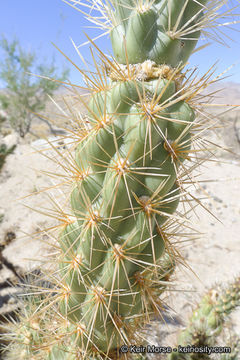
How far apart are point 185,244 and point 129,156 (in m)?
4.10

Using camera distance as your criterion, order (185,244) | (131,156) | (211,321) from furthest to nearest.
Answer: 1. (185,244)
2. (211,321)
3. (131,156)

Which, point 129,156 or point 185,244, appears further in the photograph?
point 185,244

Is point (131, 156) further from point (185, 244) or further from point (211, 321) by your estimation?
point (185, 244)

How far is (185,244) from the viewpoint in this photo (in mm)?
4664

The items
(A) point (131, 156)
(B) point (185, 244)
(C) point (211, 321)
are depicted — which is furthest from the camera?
(B) point (185, 244)

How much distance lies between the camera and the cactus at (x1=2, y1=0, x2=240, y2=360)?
90 cm

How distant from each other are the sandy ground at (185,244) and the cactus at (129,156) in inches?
63.7

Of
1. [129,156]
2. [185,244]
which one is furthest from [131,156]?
[185,244]

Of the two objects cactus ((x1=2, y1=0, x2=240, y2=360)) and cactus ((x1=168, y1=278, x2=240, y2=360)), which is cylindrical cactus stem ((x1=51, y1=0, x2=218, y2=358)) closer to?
cactus ((x1=2, y1=0, x2=240, y2=360))

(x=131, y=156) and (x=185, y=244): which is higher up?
(x=131, y=156)

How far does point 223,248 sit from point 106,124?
15.7ft

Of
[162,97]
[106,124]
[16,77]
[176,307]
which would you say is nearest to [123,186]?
[106,124]

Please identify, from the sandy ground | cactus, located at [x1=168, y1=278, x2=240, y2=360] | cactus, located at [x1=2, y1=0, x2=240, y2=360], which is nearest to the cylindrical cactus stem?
cactus, located at [x1=2, y1=0, x2=240, y2=360]

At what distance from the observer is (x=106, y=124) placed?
92 cm
